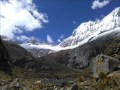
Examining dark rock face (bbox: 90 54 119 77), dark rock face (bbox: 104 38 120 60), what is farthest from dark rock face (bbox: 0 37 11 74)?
dark rock face (bbox: 90 54 119 77)

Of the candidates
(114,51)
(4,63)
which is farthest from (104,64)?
(4,63)

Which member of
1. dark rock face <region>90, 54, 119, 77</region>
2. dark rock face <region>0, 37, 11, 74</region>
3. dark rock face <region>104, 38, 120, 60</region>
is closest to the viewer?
dark rock face <region>90, 54, 119, 77</region>

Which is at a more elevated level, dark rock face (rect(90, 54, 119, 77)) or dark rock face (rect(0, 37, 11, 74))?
dark rock face (rect(0, 37, 11, 74))

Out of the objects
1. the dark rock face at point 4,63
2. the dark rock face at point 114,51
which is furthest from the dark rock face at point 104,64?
the dark rock face at point 4,63

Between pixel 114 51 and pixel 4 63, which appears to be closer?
pixel 114 51

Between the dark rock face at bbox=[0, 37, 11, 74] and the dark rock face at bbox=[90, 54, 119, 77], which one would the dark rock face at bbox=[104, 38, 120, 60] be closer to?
the dark rock face at bbox=[90, 54, 119, 77]

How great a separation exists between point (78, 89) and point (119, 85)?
3468 mm

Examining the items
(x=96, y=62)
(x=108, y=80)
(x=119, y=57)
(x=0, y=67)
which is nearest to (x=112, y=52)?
(x=119, y=57)

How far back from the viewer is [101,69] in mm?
25906

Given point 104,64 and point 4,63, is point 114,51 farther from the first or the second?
point 4,63

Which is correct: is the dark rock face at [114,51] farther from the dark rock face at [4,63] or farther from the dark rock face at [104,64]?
the dark rock face at [4,63]

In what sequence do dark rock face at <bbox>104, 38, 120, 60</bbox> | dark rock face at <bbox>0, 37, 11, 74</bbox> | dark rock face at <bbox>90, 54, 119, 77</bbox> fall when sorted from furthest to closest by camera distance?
dark rock face at <bbox>0, 37, 11, 74</bbox> < dark rock face at <bbox>104, 38, 120, 60</bbox> < dark rock face at <bbox>90, 54, 119, 77</bbox>

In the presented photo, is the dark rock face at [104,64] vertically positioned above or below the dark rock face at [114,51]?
below

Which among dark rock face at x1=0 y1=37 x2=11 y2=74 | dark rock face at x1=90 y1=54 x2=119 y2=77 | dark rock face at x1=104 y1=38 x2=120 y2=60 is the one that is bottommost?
dark rock face at x1=90 y1=54 x2=119 y2=77
